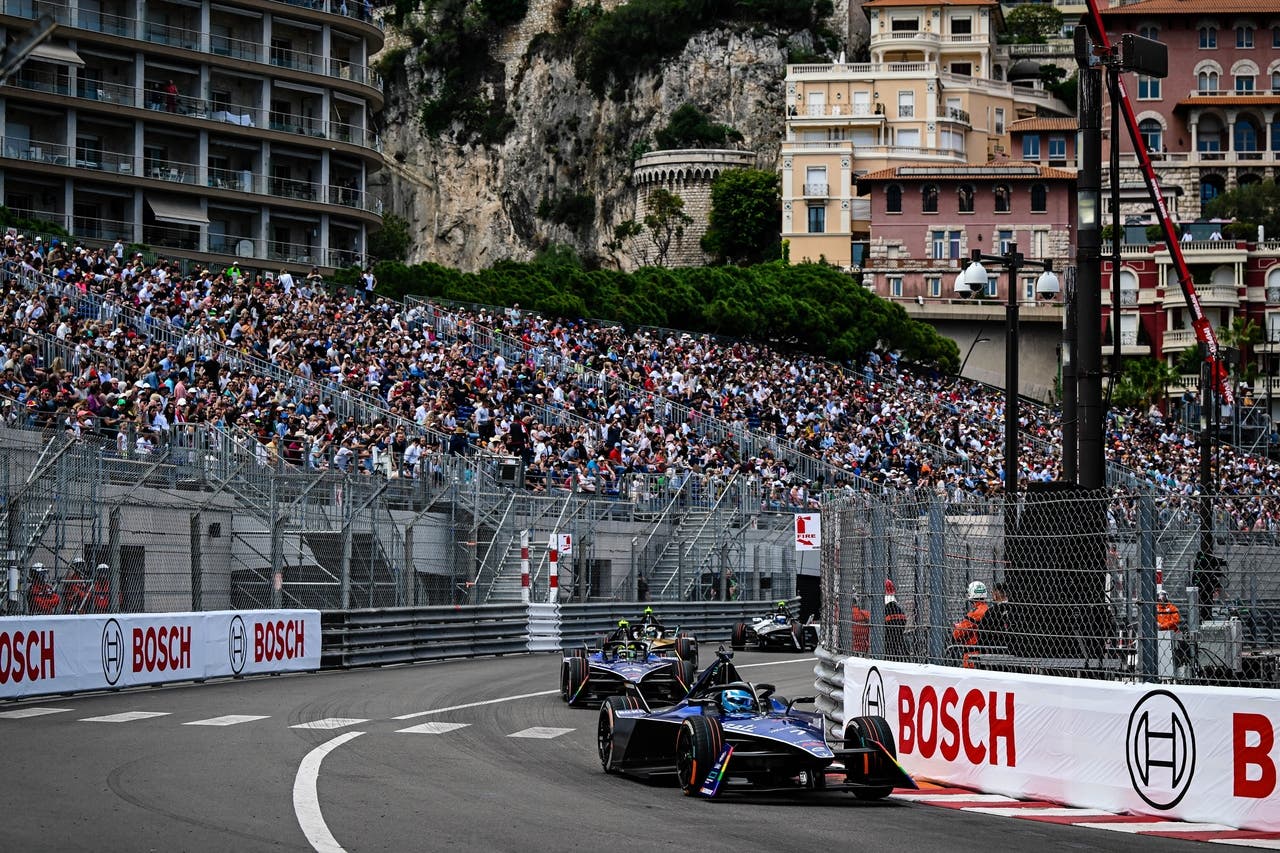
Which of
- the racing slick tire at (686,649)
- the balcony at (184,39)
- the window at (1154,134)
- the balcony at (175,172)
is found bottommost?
the racing slick tire at (686,649)

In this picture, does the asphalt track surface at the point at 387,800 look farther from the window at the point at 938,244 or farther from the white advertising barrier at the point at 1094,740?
the window at the point at 938,244

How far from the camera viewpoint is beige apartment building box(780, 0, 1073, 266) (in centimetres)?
10856

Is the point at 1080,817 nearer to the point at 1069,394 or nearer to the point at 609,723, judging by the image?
the point at 609,723

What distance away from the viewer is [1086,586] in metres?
12.4

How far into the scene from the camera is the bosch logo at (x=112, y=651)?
67.6ft

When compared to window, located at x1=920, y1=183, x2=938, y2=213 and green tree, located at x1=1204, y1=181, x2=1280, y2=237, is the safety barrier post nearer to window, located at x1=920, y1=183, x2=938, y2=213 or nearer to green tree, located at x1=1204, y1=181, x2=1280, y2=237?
window, located at x1=920, y1=183, x2=938, y2=213

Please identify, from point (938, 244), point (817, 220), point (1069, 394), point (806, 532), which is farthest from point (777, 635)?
point (817, 220)

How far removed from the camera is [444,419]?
126ft

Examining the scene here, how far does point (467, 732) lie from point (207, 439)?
12756 mm

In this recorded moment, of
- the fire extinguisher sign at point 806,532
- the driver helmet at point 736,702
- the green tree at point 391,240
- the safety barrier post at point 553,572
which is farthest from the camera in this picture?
the green tree at point 391,240

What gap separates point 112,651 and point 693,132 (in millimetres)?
104992

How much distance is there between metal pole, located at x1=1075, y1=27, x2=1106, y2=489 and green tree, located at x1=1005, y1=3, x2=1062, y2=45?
394ft

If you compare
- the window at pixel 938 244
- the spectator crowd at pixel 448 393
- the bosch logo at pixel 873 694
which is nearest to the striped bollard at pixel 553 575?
the spectator crowd at pixel 448 393

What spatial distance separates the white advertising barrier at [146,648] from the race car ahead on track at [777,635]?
10.4m
